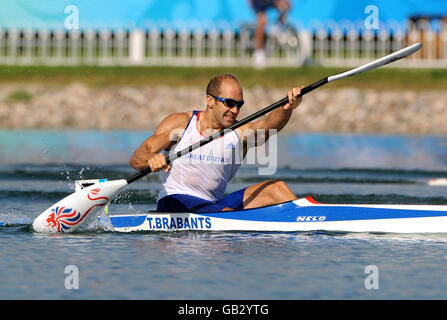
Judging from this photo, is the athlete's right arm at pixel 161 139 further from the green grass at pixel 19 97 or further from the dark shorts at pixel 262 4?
the green grass at pixel 19 97

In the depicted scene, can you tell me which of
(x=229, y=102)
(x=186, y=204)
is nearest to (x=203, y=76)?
(x=186, y=204)

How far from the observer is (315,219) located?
10.7 m

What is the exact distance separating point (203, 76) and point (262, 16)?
231 centimetres

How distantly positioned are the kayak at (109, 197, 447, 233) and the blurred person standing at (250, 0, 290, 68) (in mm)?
19802

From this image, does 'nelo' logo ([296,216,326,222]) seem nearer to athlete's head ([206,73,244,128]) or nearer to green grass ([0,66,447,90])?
athlete's head ([206,73,244,128])

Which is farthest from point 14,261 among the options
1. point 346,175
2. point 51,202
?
point 346,175

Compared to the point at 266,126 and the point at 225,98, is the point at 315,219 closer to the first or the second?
the point at 266,126

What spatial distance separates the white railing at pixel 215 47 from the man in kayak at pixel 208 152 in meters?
21.0

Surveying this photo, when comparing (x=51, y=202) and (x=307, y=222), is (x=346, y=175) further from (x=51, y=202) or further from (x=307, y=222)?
(x=307, y=222)

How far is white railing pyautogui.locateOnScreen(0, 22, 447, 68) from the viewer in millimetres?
31812

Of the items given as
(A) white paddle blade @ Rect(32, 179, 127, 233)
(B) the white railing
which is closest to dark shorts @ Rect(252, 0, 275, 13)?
(B) the white railing

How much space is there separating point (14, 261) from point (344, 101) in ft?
70.1

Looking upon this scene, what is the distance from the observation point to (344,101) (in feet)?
97.8

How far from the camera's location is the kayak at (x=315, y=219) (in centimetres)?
1061
